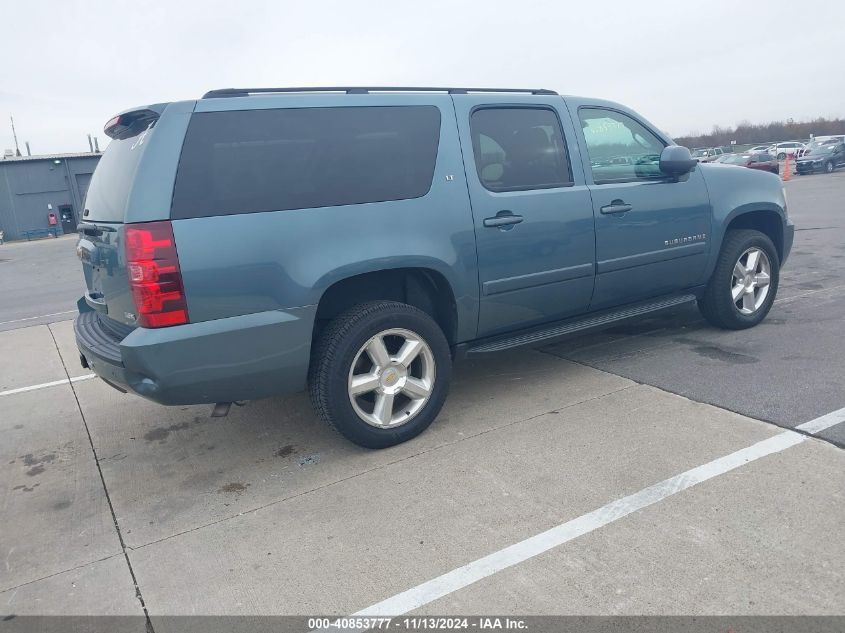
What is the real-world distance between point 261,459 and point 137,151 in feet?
5.86

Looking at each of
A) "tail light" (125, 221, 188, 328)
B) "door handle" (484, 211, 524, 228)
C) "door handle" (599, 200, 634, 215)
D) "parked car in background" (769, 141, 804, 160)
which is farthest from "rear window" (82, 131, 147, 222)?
"parked car in background" (769, 141, 804, 160)

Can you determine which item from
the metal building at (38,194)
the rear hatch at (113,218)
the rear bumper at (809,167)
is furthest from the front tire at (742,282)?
the metal building at (38,194)

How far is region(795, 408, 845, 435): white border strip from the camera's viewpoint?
3.56 meters

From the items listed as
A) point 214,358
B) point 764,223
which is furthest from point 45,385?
point 764,223

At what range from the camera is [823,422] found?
3.63m

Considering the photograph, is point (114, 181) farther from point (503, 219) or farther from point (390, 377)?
point (503, 219)

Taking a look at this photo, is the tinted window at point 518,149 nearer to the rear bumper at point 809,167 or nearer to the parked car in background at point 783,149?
the rear bumper at point 809,167

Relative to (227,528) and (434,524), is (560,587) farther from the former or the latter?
(227,528)

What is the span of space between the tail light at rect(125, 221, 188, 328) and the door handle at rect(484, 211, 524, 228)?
5.82 ft

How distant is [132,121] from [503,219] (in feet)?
6.89

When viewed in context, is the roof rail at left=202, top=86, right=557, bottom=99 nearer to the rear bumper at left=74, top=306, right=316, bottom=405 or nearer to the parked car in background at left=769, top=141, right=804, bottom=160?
the rear bumper at left=74, top=306, right=316, bottom=405

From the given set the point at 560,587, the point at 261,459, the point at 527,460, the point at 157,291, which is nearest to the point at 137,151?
the point at 157,291

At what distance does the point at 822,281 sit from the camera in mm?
7379

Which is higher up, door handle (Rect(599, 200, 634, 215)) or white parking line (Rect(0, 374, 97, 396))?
door handle (Rect(599, 200, 634, 215))
